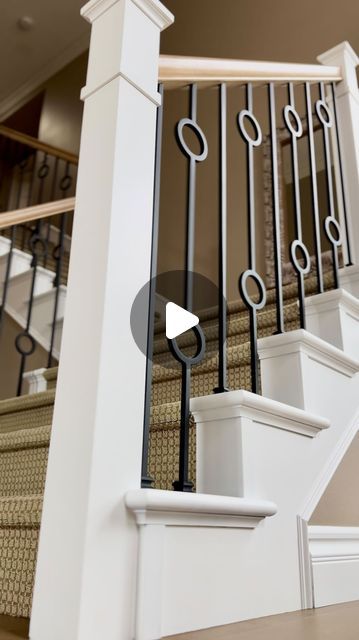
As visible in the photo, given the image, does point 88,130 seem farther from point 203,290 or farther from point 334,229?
point 203,290

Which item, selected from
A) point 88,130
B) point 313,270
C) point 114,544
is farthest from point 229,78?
point 313,270

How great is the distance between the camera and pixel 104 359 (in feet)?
2.84

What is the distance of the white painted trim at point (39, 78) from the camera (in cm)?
539

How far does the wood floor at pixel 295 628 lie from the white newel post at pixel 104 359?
0.16 meters

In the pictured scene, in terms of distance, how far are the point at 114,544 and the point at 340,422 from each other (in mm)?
752

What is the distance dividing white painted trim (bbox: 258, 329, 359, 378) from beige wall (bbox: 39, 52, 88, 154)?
15.9 ft

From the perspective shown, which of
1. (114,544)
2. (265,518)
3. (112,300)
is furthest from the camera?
(265,518)

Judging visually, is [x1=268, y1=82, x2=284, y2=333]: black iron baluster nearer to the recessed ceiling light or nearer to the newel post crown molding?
the newel post crown molding

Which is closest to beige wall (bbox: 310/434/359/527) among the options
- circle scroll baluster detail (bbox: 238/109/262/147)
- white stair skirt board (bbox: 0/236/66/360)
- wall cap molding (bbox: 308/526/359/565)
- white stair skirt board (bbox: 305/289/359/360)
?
wall cap molding (bbox: 308/526/359/565)

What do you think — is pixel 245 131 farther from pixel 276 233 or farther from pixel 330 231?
pixel 330 231

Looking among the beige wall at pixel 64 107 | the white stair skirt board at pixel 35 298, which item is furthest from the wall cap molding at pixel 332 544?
the beige wall at pixel 64 107

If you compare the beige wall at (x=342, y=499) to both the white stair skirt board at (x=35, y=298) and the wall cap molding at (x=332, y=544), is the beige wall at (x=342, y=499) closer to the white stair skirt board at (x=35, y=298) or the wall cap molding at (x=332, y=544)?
the wall cap molding at (x=332, y=544)

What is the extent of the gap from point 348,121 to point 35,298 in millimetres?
2014

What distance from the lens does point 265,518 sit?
104 centimetres
